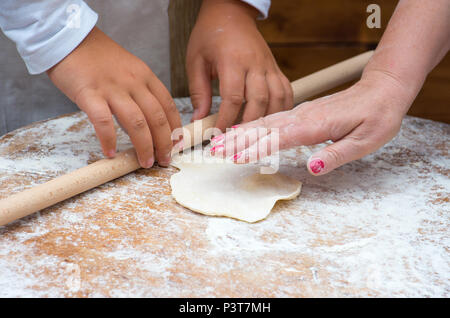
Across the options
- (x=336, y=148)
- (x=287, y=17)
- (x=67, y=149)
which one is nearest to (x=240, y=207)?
(x=336, y=148)

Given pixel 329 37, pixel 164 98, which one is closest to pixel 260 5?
pixel 164 98

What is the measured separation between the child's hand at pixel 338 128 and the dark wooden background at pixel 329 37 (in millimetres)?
1417

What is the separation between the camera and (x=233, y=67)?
1.11 metres

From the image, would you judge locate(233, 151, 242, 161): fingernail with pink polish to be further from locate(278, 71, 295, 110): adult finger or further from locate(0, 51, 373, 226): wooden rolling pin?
locate(278, 71, 295, 110): adult finger

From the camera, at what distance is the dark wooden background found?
7.30 feet

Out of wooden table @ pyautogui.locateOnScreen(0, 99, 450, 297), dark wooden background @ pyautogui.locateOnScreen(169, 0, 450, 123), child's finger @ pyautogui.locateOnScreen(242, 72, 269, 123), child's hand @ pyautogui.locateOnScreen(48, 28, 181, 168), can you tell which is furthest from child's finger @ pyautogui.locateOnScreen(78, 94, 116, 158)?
dark wooden background @ pyautogui.locateOnScreen(169, 0, 450, 123)

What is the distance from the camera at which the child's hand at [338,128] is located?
89cm

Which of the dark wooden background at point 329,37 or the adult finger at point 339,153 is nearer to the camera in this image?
the adult finger at point 339,153

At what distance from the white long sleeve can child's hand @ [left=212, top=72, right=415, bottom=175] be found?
0.37 m

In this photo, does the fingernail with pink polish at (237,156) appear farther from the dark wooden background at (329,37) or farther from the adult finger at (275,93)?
the dark wooden background at (329,37)

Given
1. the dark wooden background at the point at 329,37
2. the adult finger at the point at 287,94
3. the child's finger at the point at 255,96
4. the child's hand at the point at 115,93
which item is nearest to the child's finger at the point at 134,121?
the child's hand at the point at 115,93

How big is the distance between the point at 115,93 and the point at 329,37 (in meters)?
1.66

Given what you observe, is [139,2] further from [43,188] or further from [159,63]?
[43,188]

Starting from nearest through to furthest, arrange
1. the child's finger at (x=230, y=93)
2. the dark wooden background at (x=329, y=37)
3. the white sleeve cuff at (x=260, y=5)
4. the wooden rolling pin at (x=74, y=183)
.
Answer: the wooden rolling pin at (x=74, y=183)
the child's finger at (x=230, y=93)
the white sleeve cuff at (x=260, y=5)
the dark wooden background at (x=329, y=37)
